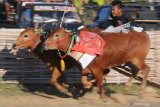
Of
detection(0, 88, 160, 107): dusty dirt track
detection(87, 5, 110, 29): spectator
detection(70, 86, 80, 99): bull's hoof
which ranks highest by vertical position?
detection(87, 5, 110, 29): spectator

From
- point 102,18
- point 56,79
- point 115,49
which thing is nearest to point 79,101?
point 56,79

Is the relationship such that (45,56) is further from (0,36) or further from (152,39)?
(152,39)

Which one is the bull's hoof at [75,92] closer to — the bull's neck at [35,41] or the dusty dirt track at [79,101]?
the dusty dirt track at [79,101]

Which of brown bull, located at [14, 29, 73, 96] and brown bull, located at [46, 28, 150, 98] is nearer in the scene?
brown bull, located at [46, 28, 150, 98]

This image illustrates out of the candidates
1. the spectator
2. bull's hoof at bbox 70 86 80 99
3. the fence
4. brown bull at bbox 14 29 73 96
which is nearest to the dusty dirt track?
bull's hoof at bbox 70 86 80 99

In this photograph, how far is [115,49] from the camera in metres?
10.5

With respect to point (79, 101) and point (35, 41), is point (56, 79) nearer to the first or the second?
point (79, 101)

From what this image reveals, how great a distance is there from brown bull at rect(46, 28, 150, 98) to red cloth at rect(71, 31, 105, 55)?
16cm

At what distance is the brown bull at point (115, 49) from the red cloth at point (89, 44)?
16 centimetres

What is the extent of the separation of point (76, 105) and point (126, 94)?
165 centimetres

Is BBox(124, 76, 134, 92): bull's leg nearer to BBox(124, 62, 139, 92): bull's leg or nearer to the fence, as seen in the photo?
BBox(124, 62, 139, 92): bull's leg

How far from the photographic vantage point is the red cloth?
10.1 metres

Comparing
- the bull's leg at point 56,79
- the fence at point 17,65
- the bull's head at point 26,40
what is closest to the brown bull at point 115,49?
the bull's leg at point 56,79

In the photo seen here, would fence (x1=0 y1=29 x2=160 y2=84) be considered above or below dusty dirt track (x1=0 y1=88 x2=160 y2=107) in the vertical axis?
above
